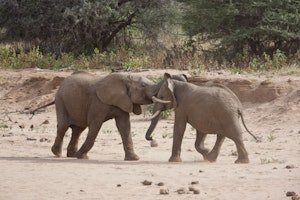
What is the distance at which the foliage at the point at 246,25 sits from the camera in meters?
22.8

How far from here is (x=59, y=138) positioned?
13.9 m

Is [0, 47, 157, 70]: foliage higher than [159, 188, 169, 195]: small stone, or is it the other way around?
[159, 188, 169, 195]: small stone

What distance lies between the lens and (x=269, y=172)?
37.0 feet

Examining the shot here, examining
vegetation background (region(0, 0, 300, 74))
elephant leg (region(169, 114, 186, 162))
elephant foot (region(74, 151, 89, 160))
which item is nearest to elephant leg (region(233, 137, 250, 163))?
elephant leg (region(169, 114, 186, 162))

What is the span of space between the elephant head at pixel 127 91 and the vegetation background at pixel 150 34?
22.8ft

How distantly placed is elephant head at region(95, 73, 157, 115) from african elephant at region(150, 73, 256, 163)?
0.68 ft

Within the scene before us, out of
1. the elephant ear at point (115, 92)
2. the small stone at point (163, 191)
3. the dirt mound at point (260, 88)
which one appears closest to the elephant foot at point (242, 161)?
the elephant ear at point (115, 92)

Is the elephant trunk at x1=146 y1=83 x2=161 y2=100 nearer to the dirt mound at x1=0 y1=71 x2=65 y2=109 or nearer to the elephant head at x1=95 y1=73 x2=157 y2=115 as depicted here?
the elephant head at x1=95 y1=73 x2=157 y2=115

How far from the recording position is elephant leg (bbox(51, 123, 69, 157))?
13836 millimetres

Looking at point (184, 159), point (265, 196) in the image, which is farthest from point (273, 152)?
point (265, 196)

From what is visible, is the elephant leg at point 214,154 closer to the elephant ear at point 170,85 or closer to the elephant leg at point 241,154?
the elephant leg at point 241,154

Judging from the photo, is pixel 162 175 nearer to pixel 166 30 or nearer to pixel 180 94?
pixel 180 94

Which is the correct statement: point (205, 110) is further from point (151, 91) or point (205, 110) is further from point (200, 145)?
point (151, 91)

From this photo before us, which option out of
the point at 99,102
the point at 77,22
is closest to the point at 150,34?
the point at 77,22
